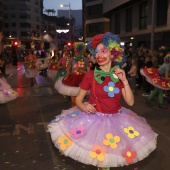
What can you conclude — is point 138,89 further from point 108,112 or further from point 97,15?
point 97,15

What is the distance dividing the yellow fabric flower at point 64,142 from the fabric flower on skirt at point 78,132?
87 millimetres

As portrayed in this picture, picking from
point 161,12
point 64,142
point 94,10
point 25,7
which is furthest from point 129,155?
point 25,7

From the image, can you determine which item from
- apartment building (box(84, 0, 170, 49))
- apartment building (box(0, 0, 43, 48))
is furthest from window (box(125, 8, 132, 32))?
apartment building (box(0, 0, 43, 48))

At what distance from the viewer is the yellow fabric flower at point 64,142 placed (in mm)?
3129

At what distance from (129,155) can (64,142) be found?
813mm

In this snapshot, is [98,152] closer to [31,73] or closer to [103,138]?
[103,138]

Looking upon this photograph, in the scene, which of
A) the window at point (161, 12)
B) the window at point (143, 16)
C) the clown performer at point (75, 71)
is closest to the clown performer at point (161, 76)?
the clown performer at point (75, 71)

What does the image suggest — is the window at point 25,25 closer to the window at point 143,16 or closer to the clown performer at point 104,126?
the window at point 143,16

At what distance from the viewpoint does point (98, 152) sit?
297 cm

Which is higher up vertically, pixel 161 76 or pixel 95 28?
pixel 95 28

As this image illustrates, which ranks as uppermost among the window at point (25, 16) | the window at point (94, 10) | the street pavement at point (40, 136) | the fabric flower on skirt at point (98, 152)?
the window at point (25, 16)

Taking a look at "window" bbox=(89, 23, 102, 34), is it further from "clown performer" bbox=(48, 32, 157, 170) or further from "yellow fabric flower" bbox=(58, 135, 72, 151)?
"yellow fabric flower" bbox=(58, 135, 72, 151)

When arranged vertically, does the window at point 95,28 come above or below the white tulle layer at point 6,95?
above

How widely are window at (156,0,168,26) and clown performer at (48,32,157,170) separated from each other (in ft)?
54.3
